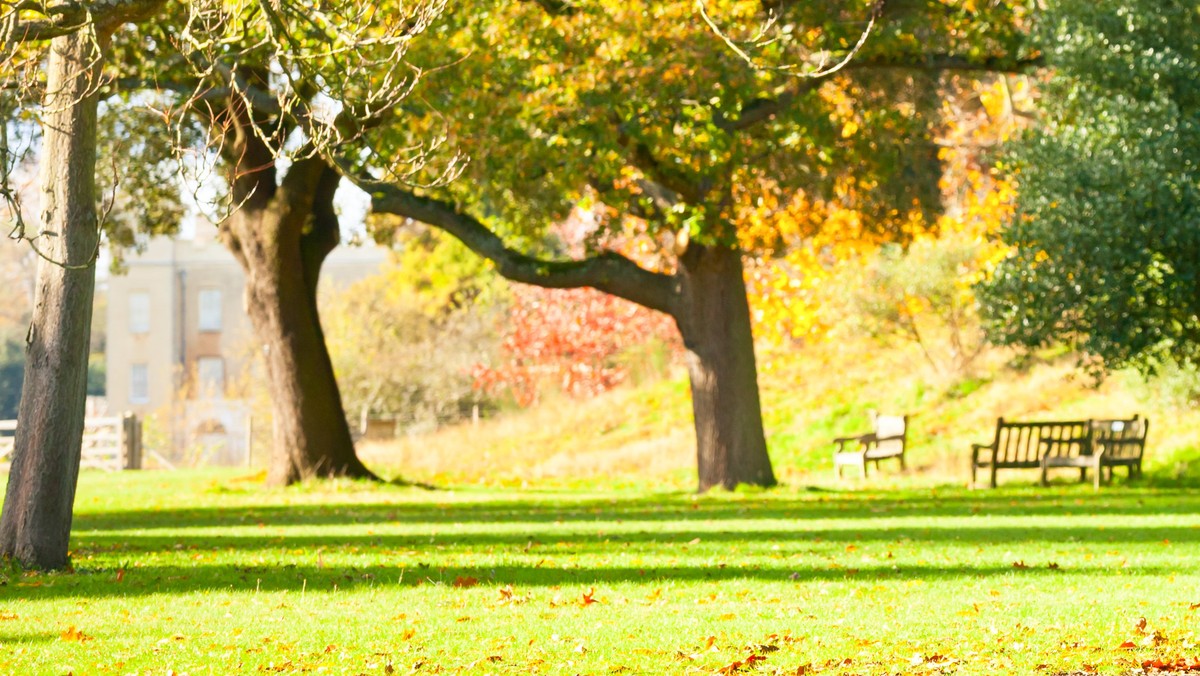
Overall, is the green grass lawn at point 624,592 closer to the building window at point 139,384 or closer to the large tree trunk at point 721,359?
the large tree trunk at point 721,359

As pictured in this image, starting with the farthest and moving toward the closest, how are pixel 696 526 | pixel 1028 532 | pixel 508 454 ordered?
pixel 508 454
pixel 696 526
pixel 1028 532

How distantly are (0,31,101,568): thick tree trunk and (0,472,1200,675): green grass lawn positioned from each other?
1.58ft

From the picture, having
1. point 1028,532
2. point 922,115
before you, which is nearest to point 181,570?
point 1028,532

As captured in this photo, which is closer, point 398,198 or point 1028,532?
point 1028,532

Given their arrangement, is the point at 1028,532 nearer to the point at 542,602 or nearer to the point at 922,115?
the point at 542,602

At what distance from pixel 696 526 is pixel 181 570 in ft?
18.6

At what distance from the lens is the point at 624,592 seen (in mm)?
10008

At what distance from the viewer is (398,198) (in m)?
20.6

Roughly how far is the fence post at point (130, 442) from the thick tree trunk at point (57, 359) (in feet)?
79.4

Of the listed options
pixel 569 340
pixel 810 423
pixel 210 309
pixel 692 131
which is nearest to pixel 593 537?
pixel 692 131

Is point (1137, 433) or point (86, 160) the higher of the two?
point (86, 160)

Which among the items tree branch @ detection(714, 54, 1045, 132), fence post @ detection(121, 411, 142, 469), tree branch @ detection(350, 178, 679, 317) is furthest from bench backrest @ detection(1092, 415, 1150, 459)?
fence post @ detection(121, 411, 142, 469)

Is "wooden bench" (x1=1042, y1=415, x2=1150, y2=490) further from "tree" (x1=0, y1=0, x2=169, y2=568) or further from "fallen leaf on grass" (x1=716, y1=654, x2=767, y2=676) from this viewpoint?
"fallen leaf on grass" (x1=716, y1=654, x2=767, y2=676)

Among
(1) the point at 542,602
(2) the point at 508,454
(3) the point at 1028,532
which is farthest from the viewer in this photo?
(2) the point at 508,454
